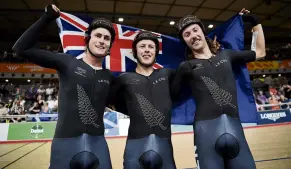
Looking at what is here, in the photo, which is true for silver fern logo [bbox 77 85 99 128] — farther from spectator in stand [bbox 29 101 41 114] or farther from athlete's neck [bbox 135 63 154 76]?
spectator in stand [bbox 29 101 41 114]

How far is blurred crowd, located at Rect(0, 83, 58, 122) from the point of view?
13.3m

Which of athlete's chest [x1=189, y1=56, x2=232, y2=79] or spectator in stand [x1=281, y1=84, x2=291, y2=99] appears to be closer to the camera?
athlete's chest [x1=189, y1=56, x2=232, y2=79]

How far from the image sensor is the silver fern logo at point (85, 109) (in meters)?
2.50

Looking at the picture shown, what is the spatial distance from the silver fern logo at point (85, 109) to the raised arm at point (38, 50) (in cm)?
41

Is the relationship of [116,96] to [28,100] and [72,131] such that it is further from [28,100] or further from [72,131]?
[28,100]

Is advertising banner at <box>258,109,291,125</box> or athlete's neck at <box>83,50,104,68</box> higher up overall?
athlete's neck at <box>83,50,104,68</box>

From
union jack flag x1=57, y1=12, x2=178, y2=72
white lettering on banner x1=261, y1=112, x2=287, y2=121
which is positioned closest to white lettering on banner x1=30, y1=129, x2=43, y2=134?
union jack flag x1=57, y1=12, x2=178, y2=72

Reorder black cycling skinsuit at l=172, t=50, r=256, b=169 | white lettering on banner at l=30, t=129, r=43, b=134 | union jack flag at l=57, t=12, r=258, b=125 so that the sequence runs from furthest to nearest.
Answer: white lettering on banner at l=30, t=129, r=43, b=134, union jack flag at l=57, t=12, r=258, b=125, black cycling skinsuit at l=172, t=50, r=256, b=169

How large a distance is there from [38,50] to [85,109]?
861mm

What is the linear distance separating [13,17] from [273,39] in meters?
22.9

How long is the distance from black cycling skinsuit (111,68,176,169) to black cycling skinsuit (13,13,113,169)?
11.1 inches

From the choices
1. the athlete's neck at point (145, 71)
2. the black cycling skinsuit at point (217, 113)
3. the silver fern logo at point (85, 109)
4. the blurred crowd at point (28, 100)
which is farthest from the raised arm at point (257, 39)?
the blurred crowd at point (28, 100)

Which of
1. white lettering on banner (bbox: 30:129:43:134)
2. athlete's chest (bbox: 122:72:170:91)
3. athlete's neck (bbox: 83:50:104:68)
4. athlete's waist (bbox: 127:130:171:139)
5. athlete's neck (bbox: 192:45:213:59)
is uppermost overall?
athlete's neck (bbox: 192:45:213:59)

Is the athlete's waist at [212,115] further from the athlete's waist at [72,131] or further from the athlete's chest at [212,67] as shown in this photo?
the athlete's waist at [72,131]
